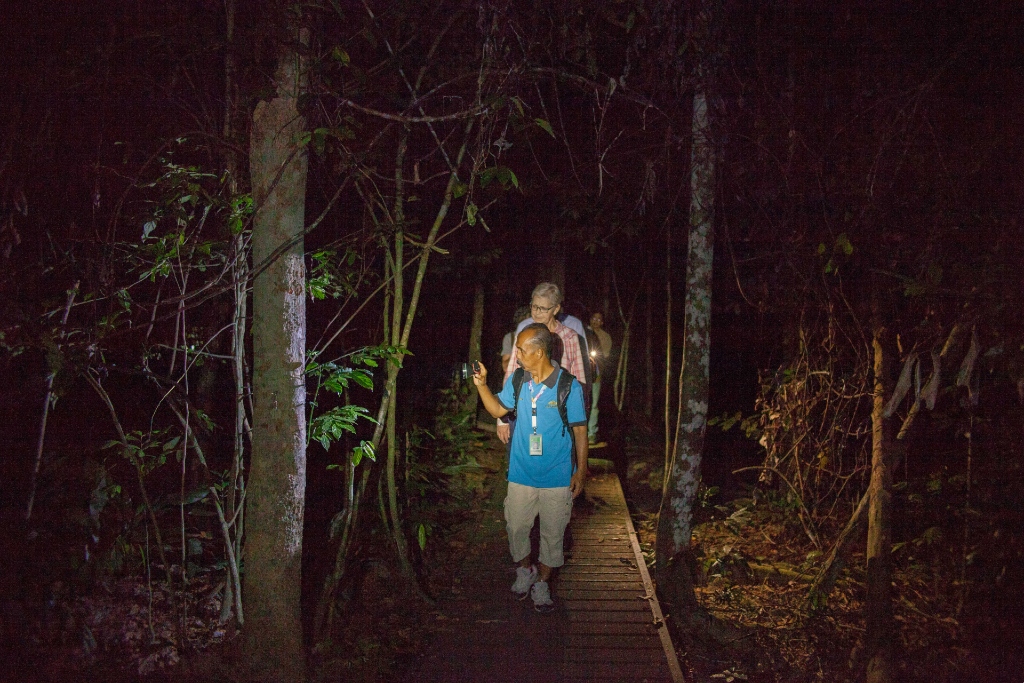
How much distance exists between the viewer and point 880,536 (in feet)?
20.1

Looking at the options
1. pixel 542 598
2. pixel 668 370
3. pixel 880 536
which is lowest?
pixel 542 598

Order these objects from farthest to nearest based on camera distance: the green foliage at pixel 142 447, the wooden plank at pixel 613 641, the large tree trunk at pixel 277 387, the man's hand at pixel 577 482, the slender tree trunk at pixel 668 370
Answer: the slender tree trunk at pixel 668 370
the man's hand at pixel 577 482
the wooden plank at pixel 613 641
the green foliage at pixel 142 447
the large tree trunk at pixel 277 387

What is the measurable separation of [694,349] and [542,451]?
1917mm

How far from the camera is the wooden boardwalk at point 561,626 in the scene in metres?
4.75

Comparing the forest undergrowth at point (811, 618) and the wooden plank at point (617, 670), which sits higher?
the wooden plank at point (617, 670)

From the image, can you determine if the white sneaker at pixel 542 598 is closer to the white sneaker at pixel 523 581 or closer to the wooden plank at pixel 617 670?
the white sneaker at pixel 523 581

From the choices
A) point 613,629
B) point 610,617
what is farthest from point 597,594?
point 613,629

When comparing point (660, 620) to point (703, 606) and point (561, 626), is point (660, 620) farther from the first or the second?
point (703, 606)

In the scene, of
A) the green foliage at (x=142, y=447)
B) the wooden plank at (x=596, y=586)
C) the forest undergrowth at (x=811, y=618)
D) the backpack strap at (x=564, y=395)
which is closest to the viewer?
the green foliage at (x=142, y=447)

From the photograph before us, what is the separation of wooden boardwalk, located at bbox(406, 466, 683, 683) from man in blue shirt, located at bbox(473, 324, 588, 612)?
365 millimetres

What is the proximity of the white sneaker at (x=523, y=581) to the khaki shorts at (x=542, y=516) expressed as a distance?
0.20 m

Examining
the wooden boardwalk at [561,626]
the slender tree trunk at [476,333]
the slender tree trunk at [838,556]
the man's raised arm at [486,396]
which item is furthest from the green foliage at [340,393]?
the slender tree trunk at [476,333]

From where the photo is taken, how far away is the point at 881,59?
6941 mm

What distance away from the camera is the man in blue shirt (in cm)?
534
